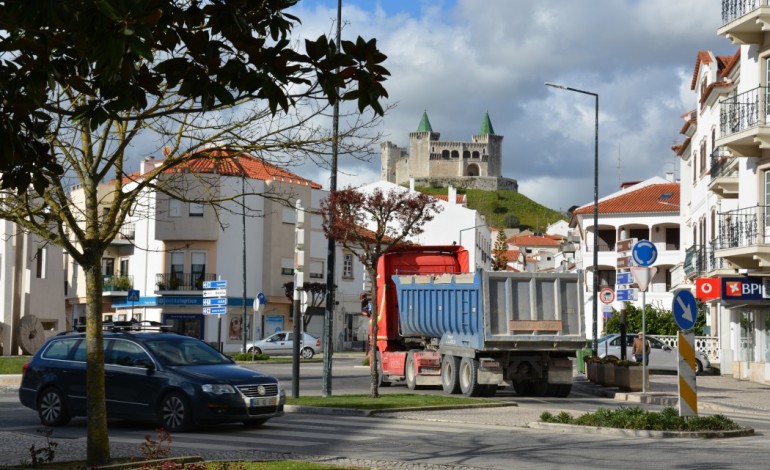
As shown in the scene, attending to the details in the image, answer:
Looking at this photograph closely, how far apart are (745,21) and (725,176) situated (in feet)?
23.2

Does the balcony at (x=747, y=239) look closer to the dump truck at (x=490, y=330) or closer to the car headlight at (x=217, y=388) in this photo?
the dump truck at (x=490, y=330)

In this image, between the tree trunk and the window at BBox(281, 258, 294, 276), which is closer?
the tree trunk

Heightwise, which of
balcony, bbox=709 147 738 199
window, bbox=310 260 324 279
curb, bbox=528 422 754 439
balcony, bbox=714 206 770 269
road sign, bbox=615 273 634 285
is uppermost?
balcony, bbox=709 147 738 199

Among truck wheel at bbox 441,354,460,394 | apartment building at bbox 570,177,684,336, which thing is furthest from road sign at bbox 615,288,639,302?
apartment building at bbox 570,177,684,336

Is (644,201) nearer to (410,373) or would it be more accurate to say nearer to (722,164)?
(722,164)

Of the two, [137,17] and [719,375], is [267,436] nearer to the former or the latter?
[137,17]

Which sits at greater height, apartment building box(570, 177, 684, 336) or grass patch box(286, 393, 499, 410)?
apartment building box(570, 177, 684, 336)

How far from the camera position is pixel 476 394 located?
26297 millimetres

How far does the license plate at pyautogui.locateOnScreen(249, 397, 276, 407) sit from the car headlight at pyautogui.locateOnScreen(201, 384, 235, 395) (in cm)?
35

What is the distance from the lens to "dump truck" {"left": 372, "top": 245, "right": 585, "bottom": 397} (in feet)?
83.7

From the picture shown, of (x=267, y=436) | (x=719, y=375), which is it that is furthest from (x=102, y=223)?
(x=719, y=375)

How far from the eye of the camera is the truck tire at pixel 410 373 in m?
29.4

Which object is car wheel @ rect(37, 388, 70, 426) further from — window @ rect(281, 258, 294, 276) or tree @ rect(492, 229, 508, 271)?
tree @ rect(492, 229, 508, 271)

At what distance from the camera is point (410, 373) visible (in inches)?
1166
